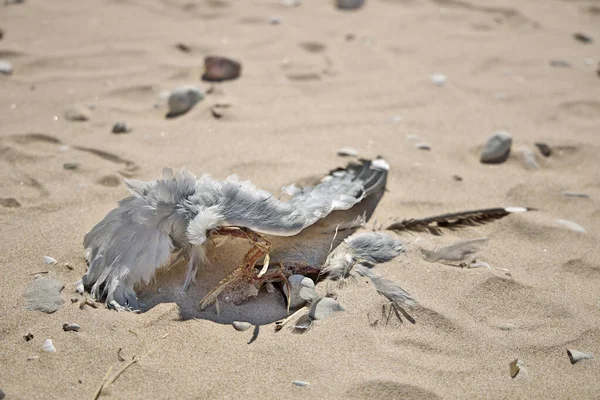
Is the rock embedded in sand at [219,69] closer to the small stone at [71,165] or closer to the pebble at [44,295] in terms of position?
the small stone at [71,165]


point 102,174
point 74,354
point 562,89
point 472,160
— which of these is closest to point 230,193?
point 74,354

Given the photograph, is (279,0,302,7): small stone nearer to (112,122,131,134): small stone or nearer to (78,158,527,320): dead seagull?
(112,122,131,134): small stone

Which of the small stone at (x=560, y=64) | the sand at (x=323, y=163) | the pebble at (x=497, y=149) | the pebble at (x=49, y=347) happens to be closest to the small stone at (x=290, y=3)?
the sand at (x=323, y=163)

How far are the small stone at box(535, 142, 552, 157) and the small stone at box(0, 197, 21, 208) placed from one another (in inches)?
99.0

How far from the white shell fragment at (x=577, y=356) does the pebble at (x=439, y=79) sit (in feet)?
6.91

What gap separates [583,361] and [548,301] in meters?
0.27

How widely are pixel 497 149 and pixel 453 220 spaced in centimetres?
70

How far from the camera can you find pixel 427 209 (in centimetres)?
266

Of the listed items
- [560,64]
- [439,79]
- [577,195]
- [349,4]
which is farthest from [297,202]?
[349,4]

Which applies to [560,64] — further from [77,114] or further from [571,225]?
[77,114]

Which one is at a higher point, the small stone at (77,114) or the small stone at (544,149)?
the small stone at (77,114)

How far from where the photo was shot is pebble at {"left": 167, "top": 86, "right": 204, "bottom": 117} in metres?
3.29

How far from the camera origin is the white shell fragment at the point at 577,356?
1974mm

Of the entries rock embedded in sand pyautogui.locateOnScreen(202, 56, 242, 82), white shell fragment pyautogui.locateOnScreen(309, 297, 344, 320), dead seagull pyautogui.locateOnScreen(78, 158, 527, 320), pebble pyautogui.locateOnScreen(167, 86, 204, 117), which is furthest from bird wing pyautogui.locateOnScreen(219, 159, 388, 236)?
rock embedded in sand pyautogui.locateOnScreen(202, 56, 242, 82)
